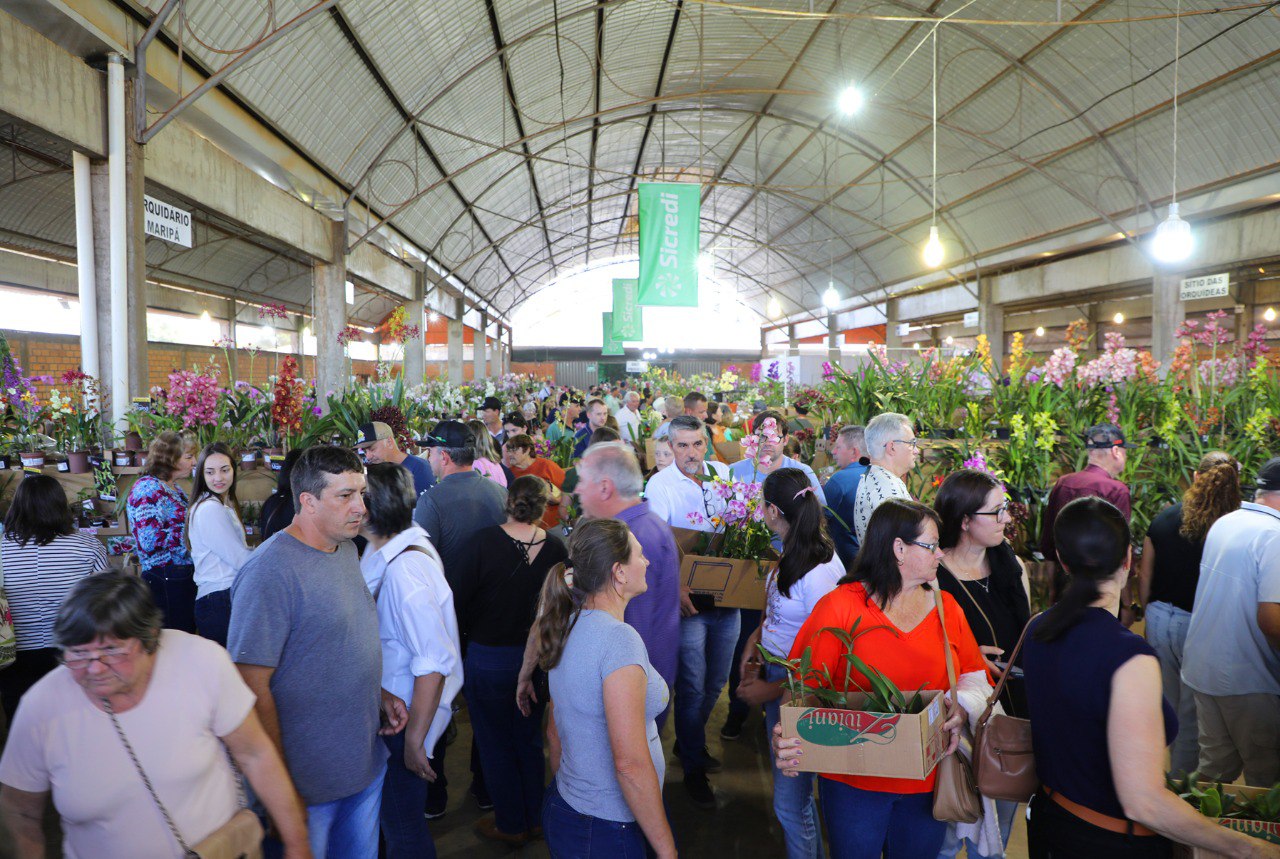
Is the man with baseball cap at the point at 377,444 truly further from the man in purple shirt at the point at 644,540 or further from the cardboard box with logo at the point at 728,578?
the cardboard box with logo at the point at 728,578

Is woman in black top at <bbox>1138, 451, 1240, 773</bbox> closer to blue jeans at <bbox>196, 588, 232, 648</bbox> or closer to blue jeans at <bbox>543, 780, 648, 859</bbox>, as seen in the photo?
blue jeans at <bbox>543, 780, 648, 859</bbox>

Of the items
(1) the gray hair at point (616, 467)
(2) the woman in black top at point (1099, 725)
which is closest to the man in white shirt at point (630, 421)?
(1) the gray hair at point (616, 467)

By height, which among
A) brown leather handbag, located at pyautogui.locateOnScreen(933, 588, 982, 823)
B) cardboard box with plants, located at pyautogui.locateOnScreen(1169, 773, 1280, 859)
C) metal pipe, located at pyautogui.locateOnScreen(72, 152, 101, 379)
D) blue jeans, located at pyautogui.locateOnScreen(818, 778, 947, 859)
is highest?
metal pipe, located at pyautogui.locateOnScreen(72, 152, 101, 379)

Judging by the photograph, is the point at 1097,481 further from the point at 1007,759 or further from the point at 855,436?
the point at 1007,759

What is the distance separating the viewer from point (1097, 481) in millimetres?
3602

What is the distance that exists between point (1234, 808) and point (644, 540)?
168 cm

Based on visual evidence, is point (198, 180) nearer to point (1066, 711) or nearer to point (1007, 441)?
point (1007, 441)

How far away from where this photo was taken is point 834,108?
14930mm

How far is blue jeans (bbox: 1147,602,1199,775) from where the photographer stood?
3.07 m

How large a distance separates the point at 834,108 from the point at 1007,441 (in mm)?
11954

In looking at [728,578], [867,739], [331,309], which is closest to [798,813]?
[867,739]

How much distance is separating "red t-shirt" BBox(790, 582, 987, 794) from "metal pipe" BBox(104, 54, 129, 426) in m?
5.34

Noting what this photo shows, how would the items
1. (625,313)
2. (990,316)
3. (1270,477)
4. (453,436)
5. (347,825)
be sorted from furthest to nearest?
(625,313) → (990,316) → (453,436) → (1270,477) → (347,825)

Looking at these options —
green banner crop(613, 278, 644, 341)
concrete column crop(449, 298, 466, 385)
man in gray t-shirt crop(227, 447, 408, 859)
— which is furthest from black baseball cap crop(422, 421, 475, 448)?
concrete column crop(449, 298, 466, 385)
